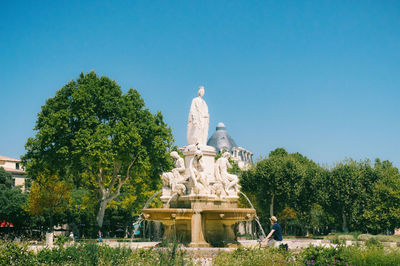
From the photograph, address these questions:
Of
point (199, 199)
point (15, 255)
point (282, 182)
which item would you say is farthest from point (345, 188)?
point (15, 255)

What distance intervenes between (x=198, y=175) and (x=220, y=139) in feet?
419

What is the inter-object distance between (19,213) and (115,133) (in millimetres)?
20146

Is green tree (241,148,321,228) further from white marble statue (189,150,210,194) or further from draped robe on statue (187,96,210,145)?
white marble statue (189,150,210,194)

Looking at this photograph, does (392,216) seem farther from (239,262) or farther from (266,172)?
(239,262)

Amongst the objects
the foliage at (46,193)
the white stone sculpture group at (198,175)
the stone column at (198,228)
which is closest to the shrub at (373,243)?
the white stone sculpture group at (198,175)

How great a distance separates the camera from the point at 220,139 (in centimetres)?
14575

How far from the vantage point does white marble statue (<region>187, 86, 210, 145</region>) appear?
792 inches

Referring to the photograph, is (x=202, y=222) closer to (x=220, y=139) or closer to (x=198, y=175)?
(x=198, y=175)

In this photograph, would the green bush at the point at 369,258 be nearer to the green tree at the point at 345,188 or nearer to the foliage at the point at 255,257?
the foliage at the point at 255,257

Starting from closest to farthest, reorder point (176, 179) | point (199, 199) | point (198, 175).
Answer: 1. point (199, 199)
2. point (198, 175)
3. point (176, 179)

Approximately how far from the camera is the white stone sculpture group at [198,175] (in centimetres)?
1838

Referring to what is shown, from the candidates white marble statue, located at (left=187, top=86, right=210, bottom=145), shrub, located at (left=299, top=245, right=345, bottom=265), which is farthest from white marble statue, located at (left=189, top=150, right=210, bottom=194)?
shrub, located at (left=299, top=245, right=345, bottom=265)

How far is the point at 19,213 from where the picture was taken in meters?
46.6

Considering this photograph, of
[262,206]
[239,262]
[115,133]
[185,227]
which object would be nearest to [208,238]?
[185,227]
